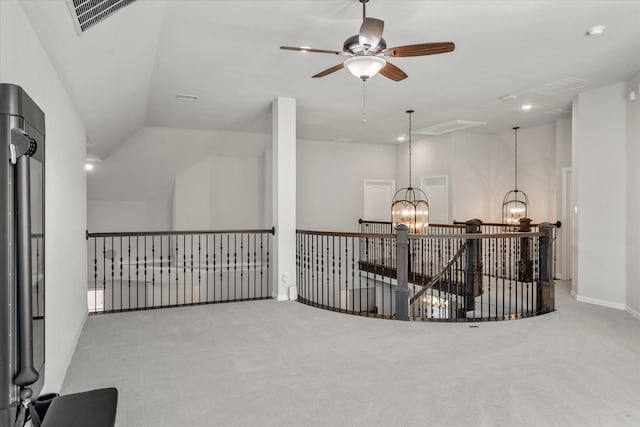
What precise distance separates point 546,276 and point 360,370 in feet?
10.7

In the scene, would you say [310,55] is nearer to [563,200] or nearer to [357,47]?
[357,47]

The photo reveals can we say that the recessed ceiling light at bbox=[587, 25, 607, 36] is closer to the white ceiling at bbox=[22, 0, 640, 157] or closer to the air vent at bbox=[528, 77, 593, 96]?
the white ceiling at bbox=[22, 0, 640, 157]

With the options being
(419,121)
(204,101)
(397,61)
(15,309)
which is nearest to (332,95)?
(397,61)

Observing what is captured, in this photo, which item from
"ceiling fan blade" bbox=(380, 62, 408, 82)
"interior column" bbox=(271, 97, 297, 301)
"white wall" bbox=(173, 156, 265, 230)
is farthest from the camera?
"white wall" bbox=(173, 156, 265, 230)

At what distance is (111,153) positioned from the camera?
27.3ft

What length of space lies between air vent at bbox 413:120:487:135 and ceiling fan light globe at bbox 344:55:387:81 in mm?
4898

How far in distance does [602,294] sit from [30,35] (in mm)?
6762

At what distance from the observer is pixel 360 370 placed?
328 cm

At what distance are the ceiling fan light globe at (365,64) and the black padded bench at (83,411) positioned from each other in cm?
279

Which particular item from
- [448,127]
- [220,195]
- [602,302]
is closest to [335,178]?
[220,195]

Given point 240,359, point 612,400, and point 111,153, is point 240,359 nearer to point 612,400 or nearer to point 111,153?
point 612,400

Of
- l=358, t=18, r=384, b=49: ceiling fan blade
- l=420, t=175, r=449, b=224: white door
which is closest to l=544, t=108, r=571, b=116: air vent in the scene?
l=420, t=175, r=449, b=224: white door

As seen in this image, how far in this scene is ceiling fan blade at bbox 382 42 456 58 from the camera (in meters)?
3.01

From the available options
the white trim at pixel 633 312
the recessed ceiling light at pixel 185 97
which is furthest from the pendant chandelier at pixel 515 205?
the recessed ceiling light at pixel 185 97
